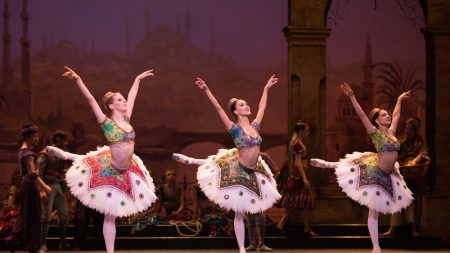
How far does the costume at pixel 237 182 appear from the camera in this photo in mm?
10672

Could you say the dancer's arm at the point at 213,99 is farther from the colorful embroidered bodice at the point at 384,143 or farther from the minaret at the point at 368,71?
the minaret at the point at 368,71

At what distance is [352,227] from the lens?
14.1m

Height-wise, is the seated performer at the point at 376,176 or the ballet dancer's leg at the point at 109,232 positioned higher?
the seated performer at the point at 376,176

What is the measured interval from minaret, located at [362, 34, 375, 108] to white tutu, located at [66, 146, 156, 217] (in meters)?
7.80

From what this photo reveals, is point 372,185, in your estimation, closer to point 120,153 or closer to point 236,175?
point 236,175

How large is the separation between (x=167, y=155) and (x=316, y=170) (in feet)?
12.9

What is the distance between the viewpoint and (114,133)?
10.4 meters

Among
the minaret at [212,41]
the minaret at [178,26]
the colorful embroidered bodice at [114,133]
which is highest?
the minaret at [178,26]

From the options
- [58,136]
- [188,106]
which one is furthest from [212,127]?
[58,136]

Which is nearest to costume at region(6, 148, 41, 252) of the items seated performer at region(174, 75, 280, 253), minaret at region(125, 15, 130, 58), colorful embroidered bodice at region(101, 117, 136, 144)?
colorful embroidered bodice at region(101, 117, 136, 144)

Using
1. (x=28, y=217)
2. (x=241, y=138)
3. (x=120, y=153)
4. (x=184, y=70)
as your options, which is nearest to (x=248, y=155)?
(x=241, y=138)

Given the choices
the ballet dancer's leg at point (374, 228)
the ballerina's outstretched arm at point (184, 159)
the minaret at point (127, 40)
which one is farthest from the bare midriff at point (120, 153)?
the minaret at point (127, 40)

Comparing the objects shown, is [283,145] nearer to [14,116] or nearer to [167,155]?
[167,155]

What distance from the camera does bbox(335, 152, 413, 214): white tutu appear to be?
36.6 feet
